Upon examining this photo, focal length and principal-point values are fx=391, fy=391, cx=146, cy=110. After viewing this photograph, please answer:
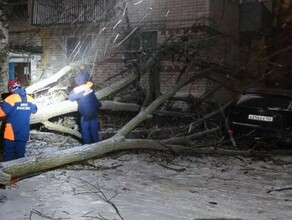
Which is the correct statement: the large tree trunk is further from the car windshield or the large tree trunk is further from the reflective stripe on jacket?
the car windshield

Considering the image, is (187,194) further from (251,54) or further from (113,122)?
(251,54)

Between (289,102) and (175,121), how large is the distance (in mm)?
2844

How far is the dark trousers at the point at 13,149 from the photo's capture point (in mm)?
6457

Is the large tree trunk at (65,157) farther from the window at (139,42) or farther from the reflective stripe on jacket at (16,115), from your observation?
the window at (139,42)

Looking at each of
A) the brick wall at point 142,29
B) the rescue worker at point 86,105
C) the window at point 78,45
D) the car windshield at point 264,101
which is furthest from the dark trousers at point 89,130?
the window at point 78,45

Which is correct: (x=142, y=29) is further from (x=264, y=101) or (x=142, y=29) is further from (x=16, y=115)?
(x=16, y=115)

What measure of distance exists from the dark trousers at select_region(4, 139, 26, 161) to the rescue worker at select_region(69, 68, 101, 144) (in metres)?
1.68

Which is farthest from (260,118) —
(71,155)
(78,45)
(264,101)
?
(78,45)

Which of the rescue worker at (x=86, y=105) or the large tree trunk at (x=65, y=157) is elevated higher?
the rescue worker at (x=86, y=105)

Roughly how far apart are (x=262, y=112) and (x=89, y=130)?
12.2 feet

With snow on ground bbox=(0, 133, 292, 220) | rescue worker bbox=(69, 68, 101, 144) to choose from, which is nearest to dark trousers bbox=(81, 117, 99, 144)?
rescue worker bbox=(69, 68, 101, 144)

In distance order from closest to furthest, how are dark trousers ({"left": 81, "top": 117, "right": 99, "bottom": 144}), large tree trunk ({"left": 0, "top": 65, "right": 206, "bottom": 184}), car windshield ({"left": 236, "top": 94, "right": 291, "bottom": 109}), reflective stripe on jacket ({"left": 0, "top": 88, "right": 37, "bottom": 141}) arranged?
1. large tree trunk ({"left": 0, "top": 65, "right": 206, "bottom": 184})
2. reflective stripe on jacket ({"left": 0, "top": 88, "right": 37, "bottom": 141})
3. dark trousers ({"left": 81, "top": 117, "right": 99, "bottom": 144})
4. car windshield ({"left": 236, "top": 94, "right": 291, "bottom": 109})

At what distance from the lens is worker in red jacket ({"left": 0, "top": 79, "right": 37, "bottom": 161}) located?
21.1ft

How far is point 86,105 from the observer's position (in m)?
7.91
